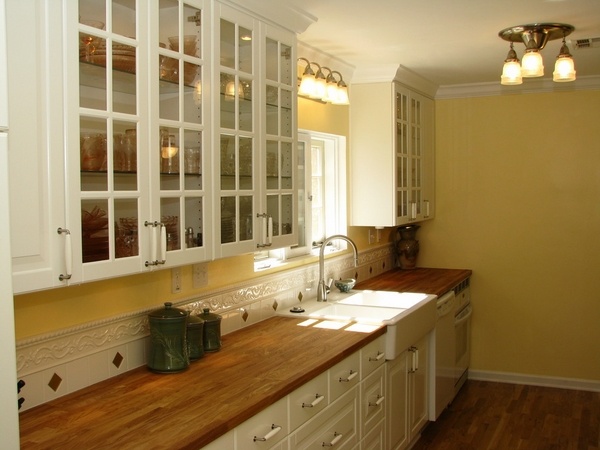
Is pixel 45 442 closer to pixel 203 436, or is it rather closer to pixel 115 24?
pixel 203 436

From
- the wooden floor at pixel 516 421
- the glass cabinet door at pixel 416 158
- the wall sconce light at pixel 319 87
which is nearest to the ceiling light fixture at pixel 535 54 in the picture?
the wall sconce light at pixel 319 87

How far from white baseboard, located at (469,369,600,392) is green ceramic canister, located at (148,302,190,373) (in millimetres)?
3576

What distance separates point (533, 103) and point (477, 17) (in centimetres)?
213

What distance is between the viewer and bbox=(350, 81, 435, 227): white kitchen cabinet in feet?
14.8

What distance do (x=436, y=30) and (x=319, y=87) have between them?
693 millimetres

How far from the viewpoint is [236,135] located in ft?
8.63

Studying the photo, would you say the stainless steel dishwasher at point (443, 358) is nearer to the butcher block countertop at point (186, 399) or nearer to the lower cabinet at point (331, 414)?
the lower cabinet at point (331, 414)

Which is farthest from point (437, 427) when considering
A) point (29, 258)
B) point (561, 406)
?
point (29, 258)

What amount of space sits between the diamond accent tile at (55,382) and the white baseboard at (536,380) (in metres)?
4.00

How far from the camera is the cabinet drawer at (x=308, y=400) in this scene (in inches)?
95.4

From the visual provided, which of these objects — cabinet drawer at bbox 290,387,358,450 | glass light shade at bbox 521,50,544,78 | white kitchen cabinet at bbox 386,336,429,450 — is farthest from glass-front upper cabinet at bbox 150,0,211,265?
glass light shade at bbox 521,50,544,78

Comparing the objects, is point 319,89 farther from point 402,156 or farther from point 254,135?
Answer: point 402,156

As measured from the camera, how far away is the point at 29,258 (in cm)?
171

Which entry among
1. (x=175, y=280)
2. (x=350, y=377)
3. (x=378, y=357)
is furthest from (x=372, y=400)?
(x=175, y=280)
